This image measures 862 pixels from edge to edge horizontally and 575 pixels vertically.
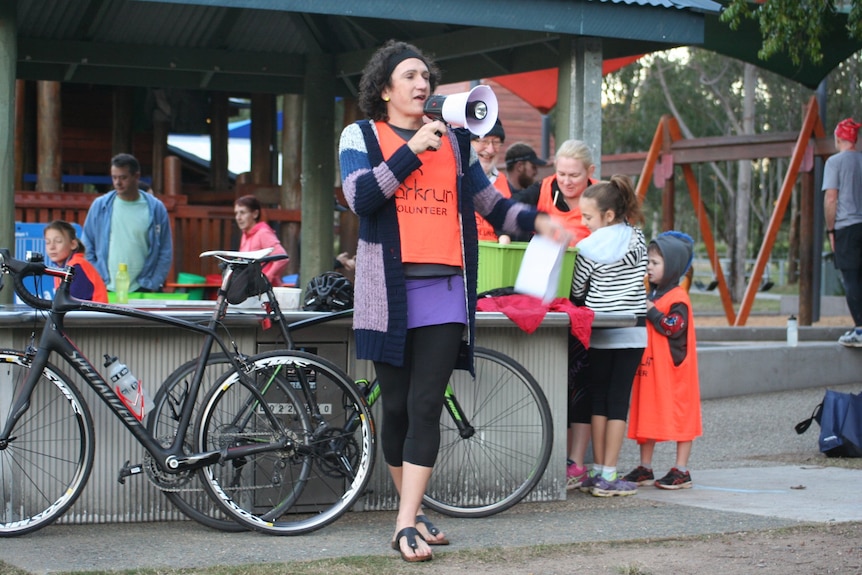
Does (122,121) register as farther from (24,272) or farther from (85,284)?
(24,272)

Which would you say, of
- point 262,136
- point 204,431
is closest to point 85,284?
point 204,431

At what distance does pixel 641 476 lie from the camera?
274 inches

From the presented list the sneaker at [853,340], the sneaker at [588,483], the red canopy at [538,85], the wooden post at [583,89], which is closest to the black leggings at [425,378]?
the sneaker at [588,483]

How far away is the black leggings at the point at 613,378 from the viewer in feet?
21.2

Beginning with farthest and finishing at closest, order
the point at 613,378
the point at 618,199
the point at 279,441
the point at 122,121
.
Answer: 1. the point at 122,121
2. the point at 613,378
3. the point at 618,199
4. the point at 279,441

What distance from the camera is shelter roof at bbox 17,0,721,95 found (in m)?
7.86

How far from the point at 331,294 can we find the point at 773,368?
22.6ft

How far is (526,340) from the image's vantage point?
6246mm

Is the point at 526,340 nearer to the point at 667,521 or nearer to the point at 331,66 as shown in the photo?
the point at 667,521

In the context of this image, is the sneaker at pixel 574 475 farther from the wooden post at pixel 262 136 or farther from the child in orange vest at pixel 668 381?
the wooden post at pixel 262 136

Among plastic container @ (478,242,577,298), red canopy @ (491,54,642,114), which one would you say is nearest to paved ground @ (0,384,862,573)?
plastic container @ (478,242,577,298)

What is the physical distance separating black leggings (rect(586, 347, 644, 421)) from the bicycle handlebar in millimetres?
2743

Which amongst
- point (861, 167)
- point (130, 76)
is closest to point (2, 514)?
point (130, 76)

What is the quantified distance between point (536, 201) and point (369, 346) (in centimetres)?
228
